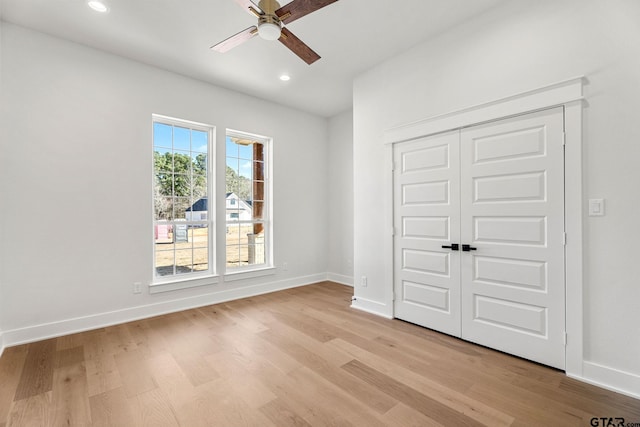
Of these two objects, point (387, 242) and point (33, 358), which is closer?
point (33, 358)

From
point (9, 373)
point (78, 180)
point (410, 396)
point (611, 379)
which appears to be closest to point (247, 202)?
point (78, 180)

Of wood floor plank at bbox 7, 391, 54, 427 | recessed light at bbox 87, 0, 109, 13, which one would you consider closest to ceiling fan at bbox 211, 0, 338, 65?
recessed light at bbox 87, 0, 109, 13

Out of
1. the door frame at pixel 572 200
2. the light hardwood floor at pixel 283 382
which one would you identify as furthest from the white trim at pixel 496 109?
the light hardwood floor at pixel 283 382

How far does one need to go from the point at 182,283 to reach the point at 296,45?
331 centimetres

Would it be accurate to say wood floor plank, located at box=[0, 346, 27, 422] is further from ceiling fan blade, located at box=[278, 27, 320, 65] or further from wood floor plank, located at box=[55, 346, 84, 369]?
ceiling fan blade, located at box=[278, 27, 320, 65]

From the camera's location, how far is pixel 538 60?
2.44m

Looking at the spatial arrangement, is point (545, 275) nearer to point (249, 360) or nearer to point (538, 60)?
point (538, 60)

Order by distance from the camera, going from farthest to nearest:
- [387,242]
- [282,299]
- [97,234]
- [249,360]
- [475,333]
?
[282,299] < [387,242] < [97,234] < [475,333] < [249,360]

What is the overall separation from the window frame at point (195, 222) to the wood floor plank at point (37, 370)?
1.08 meters

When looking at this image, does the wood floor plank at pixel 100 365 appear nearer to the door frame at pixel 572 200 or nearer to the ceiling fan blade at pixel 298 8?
the ceiling fan blade at pixel 298 8

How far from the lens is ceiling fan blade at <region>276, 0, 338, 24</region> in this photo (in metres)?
2.01

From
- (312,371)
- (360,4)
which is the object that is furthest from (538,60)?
(312,371)

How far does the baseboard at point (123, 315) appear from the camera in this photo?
2.91 meters

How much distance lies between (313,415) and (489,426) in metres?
1.08
